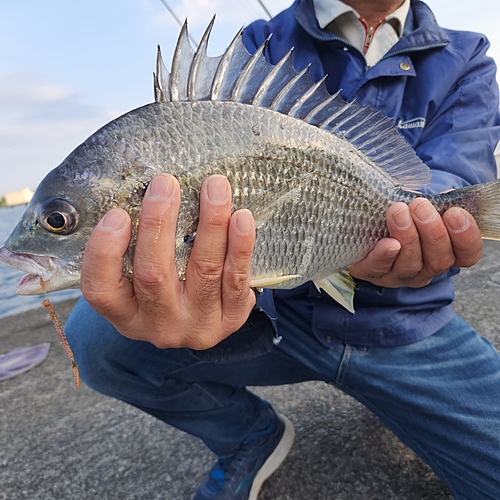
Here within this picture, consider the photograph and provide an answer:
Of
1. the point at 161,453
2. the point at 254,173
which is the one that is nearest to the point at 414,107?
the point at 254,173

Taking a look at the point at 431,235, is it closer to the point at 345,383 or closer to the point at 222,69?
the point at 345,383

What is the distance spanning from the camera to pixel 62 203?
1087 millimetres

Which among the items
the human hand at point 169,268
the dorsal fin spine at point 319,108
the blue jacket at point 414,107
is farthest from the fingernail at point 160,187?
the blue jacket at point 414,107

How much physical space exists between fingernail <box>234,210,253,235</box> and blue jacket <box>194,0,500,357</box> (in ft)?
1.77

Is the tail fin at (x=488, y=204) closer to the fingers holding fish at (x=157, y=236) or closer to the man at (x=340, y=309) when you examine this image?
the man at (x=340, y=309)

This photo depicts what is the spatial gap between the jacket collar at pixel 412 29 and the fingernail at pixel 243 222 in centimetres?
113

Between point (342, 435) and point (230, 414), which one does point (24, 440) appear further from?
point (342, 435)

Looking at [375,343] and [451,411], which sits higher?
[375,343]

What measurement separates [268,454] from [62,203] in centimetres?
121

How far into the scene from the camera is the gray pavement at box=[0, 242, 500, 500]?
1.60 meters

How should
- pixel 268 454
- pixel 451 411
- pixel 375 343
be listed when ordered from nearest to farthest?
pixel 451 411
pixel 375 343
pixel 268 454

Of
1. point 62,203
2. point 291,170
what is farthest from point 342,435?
point 62,203

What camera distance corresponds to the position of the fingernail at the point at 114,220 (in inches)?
40.5

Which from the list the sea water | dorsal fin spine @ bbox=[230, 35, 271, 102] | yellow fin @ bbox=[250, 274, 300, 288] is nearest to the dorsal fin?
dorsal fin spine @ bbox=[230, 35, 271, 102]
